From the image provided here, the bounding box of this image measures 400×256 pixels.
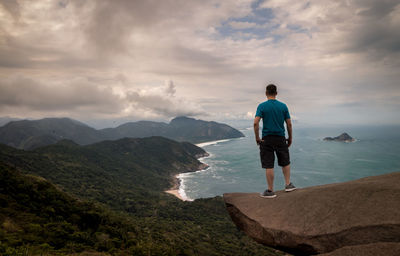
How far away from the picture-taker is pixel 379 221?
4.15 meters

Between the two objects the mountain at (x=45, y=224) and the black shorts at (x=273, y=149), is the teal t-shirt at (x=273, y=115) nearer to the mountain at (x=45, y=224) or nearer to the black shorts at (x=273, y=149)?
the black shorts at (x=273, y=149)

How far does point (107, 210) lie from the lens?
47719 millimetres

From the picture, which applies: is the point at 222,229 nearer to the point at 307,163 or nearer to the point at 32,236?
the point at 32,236

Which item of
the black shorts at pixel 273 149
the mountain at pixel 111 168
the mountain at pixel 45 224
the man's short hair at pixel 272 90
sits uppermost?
the man's short hair at pixel 272 90

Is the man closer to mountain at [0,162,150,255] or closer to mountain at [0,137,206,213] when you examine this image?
mountain at [0,162,150,255]

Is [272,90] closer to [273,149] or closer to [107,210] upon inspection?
[273,149]

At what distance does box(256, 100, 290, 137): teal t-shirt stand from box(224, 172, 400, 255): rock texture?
7.03 ft

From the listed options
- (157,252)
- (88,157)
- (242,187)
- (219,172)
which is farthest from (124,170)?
(157,252)

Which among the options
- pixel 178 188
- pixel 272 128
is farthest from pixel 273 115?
pixel 178 188

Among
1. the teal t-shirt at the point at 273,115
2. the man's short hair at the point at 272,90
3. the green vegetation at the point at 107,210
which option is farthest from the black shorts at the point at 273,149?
the green vegetation at the point at 107,210

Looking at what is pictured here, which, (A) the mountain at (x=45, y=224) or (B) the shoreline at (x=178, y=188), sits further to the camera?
(B) the shoreline at (x=178, y=188)

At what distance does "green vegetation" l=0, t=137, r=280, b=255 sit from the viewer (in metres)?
16.8

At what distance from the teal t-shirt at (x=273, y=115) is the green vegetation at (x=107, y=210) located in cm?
1207

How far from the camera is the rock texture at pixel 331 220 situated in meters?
4.07
